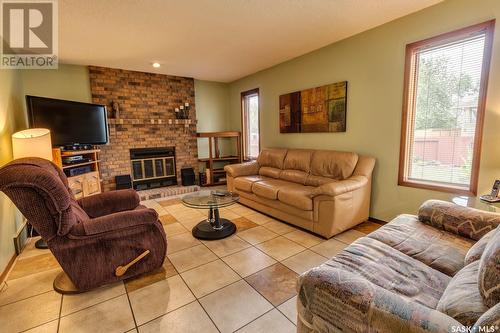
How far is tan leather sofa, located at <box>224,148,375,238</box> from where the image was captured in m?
2.60

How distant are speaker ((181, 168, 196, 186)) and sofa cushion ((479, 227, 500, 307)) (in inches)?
192

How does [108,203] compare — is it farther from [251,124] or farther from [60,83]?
[251,124]

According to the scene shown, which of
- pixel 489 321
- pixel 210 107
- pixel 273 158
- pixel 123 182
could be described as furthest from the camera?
pixel 210 107

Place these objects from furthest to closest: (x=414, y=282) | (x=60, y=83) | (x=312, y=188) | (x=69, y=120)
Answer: (x=60, y=83), (x=69, y=120), (x=312, y=188), (x=414, y=282)

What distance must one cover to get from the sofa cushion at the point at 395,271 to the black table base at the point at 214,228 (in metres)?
1.64

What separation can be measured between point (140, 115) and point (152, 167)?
111 cm

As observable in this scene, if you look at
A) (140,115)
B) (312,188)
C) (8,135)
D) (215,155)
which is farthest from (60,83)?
(312,188)

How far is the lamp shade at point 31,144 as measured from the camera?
2336mm

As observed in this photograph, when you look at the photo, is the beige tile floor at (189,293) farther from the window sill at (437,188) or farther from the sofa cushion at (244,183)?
the sofa cushion at (244,183)

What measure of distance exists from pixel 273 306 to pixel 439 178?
228cm

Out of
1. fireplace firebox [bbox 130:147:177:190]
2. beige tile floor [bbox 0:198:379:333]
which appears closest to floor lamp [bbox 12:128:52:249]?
beige tile floor [bbox 0:198:379:333]

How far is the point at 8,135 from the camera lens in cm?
261

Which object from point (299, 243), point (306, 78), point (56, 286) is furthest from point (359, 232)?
point (56, 286)

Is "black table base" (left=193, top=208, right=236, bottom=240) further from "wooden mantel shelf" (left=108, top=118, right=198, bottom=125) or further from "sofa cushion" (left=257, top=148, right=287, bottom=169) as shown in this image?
"wooden mantel shelf" (left=108, top=118, right=198, bottom=125)
